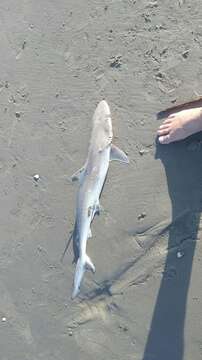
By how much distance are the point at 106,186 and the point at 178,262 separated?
90cm

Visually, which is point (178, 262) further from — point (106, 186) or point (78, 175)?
point (78, 175)

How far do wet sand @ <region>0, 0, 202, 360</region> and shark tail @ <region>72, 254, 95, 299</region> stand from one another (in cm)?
6

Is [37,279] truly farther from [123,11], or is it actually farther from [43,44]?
[123,11]

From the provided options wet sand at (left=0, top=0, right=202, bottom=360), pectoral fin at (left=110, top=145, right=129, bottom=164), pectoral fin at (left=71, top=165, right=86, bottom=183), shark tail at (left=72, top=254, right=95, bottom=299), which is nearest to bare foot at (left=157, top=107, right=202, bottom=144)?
wet sand at (left=0, top=0, right=202, bottom=360)

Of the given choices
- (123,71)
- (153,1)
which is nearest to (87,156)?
(123,71)

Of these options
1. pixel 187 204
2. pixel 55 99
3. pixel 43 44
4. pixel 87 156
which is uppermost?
pixel 43 44

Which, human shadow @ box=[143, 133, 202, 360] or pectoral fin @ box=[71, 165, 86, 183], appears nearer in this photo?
human shadow @ box=[143, 133, 202, 360]

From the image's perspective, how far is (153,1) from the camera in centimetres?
479

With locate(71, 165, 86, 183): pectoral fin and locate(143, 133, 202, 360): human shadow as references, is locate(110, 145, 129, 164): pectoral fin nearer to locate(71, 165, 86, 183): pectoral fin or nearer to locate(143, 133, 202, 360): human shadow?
locate(71, 165, 86, 183): pectoral fin

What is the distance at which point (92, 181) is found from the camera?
184 inches

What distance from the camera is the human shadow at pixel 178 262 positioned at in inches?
177

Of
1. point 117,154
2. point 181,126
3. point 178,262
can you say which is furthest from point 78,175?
point 178,262

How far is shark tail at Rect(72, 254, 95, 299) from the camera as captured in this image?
463 cm

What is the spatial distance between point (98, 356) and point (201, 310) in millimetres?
969
